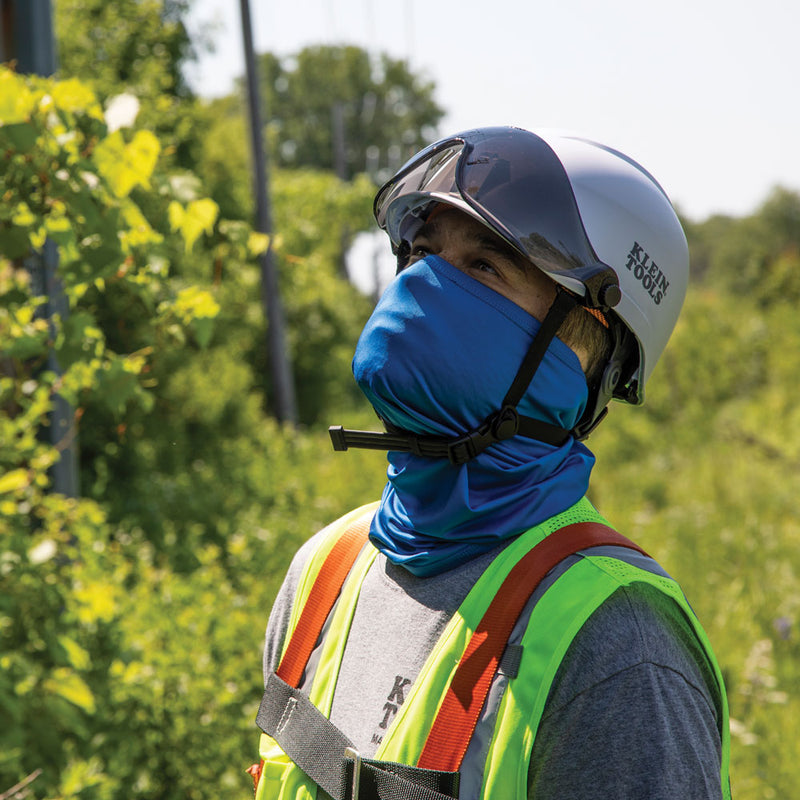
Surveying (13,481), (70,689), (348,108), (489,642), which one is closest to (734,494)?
(70,689)

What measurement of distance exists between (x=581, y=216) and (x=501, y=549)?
22.2 inches

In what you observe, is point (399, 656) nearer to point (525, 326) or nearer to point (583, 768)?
point (583, 768)

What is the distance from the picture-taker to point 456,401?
135 centimetres

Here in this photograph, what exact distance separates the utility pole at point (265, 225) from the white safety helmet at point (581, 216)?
11496 mm

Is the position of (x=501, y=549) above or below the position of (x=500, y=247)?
below

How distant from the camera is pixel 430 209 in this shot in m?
1.55

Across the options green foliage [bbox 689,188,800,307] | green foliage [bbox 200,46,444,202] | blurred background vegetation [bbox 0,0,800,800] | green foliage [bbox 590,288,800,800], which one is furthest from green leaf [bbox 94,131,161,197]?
green foliage [bbox 200,46,444,202]

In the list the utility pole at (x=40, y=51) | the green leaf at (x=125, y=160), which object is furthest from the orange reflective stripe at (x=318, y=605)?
the utility pole at (x=40, y=51)

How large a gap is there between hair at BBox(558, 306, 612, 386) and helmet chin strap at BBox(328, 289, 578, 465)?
4 centimetres

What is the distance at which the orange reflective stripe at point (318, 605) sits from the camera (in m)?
1.40

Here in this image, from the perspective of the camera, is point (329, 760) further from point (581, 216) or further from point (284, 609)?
point (581, 216)

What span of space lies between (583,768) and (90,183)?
1517 mm

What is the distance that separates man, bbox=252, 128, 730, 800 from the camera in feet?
3.53

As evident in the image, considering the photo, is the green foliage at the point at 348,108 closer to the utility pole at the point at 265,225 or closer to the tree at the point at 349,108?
the tree at the point at 349,108
